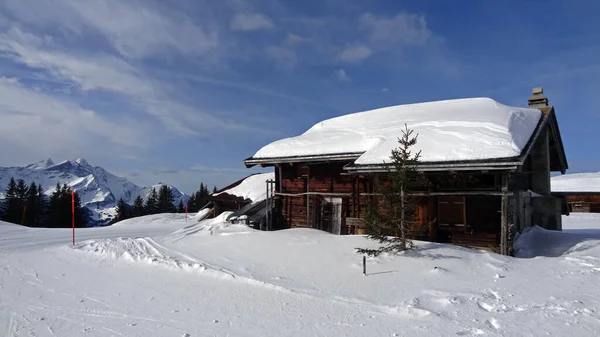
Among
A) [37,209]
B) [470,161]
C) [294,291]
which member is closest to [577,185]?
[470,161]

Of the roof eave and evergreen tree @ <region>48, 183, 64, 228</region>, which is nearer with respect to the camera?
the roof eave

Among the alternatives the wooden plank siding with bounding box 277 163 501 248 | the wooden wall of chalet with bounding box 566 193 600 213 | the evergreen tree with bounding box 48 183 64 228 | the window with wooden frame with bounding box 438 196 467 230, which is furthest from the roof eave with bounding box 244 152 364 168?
the evergreen tree with bounding box 48 183 64 228

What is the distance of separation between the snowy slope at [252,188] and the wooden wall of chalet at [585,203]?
2705 centimetres

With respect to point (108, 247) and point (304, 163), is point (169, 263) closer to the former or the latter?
point (108, 247)

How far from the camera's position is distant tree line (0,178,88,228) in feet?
152

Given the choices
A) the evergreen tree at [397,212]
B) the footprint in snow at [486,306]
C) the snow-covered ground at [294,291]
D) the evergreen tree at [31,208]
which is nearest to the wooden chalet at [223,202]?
the snow-covered ground at [294,291]

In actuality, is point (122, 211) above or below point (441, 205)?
below

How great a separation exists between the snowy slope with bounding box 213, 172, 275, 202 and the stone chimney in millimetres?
18858

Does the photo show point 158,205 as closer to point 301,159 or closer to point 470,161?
point 301,159

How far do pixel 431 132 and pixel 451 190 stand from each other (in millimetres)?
2359

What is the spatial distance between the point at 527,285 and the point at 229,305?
6050 mm

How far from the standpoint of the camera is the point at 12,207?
4828 cm

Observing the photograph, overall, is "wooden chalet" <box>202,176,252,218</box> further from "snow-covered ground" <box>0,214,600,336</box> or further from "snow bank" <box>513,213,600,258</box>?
"snow bank" <box>513,213,600,258</box>

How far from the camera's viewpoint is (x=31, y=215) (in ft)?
154
